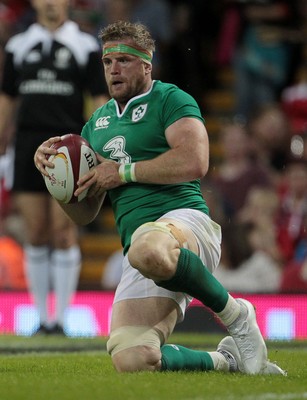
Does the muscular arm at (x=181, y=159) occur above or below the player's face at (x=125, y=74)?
below

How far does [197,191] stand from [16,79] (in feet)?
11.6

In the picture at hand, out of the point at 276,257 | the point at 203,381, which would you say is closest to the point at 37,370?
the point at 203,381

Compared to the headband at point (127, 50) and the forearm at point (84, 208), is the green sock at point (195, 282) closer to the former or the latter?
the forearm at point (84, 208)

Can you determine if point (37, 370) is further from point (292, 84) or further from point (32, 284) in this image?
point (292, 84)

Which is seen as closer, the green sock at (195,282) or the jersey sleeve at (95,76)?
the green sock at (195,282)

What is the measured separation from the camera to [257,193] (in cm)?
1103

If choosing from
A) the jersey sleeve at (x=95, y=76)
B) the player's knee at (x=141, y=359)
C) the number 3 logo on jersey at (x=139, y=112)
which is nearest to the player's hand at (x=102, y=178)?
the number 3 logo on jersey at (x=139, y=112)

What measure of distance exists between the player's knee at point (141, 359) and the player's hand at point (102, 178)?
2.69 feet

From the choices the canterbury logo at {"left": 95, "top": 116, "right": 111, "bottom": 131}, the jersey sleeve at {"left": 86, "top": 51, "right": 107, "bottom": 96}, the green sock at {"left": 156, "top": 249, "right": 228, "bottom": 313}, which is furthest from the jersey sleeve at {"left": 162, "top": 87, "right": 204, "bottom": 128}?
the jersey sleeve at {"left": 86, "top": 51, "right": 107, "bottom": 96}

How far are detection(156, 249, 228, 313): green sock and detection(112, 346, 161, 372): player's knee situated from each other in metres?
0.34

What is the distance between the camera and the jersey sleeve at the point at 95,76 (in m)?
9.20

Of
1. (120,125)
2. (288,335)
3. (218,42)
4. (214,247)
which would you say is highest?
(218,42)

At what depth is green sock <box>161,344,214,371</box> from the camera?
5785 millimetres

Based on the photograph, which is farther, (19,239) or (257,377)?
(19,239)
